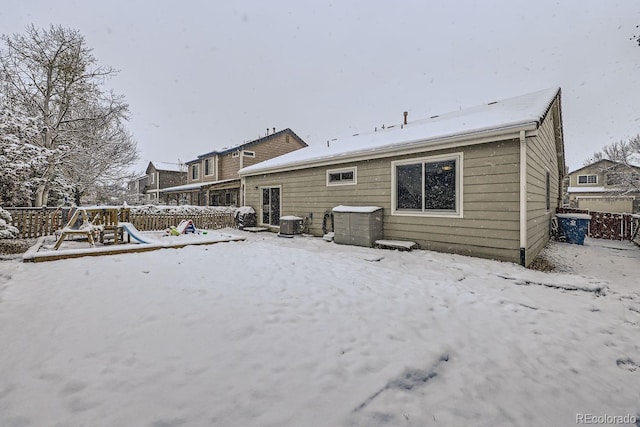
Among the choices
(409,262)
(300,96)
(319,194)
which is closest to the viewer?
(409,262)

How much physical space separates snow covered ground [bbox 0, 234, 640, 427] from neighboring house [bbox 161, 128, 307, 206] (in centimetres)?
1517

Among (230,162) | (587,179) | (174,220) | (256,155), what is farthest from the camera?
(587,179)

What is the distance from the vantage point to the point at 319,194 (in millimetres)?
9062

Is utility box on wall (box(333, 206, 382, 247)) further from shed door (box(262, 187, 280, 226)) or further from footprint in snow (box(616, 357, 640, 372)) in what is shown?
footprint in snow (box(616, 357, 640, 372))

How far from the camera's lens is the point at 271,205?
1114cm

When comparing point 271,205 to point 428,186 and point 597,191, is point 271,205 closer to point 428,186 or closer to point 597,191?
point 428,186

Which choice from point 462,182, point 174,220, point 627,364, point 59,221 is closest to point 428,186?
point 462,182

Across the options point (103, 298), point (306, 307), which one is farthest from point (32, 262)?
point (306, 307)

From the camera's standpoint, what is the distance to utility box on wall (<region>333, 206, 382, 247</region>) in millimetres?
7016

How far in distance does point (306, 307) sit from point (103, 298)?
2382mm

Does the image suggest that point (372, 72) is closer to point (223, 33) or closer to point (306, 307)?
point (223, 33)

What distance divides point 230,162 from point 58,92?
9.84 m

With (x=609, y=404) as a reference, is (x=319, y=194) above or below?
above

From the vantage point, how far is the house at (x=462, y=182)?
5.25 m
